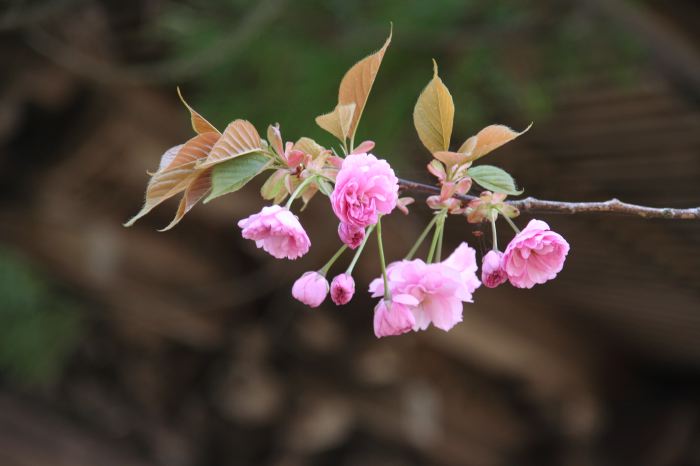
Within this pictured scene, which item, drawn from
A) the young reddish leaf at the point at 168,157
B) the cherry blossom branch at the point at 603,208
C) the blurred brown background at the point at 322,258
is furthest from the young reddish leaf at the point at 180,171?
the blurred brown background at the point at 322,258

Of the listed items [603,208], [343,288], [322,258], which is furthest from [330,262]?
[322,258]

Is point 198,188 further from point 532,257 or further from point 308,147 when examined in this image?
point 532,257

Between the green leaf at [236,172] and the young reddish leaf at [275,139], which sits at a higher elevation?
the young reddish leaf at [275,139]

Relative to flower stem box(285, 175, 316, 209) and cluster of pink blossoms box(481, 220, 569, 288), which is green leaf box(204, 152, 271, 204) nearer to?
flower stem box(285, 175, 316, 209)

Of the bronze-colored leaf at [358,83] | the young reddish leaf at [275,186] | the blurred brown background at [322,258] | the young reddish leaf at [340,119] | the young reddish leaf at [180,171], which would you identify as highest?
the bronze-colored leaf at [358,83]

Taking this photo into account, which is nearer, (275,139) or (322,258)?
(275,139)

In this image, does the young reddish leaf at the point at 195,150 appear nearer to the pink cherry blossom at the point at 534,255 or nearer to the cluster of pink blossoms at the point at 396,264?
the cluster of pink blossoms at the point at 396,264
